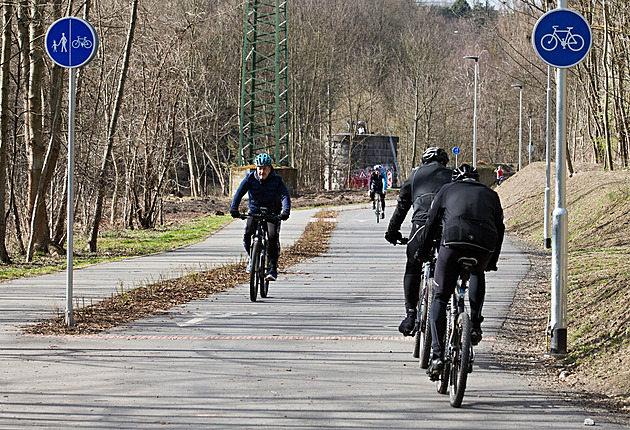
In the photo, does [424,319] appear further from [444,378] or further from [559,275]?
[559,275]

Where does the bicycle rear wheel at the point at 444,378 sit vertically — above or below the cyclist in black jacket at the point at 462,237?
below

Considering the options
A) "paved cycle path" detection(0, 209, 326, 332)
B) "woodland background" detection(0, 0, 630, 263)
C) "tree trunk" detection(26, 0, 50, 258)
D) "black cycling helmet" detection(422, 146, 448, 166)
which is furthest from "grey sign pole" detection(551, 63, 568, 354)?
"tree trunk" detection(26, 0, 50, 258)

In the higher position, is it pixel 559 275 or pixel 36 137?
pixel 36 137

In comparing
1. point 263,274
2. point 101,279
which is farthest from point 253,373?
point 101,279

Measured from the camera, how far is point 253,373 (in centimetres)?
671

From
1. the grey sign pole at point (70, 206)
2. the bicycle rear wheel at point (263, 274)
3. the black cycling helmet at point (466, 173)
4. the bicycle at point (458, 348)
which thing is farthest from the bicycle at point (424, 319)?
the bicycle rear wheel at point (263, 274)

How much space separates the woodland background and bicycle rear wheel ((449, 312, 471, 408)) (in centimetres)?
978

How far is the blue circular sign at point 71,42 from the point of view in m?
8.63

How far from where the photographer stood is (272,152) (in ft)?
170

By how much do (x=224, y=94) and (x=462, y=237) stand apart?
51967 mm

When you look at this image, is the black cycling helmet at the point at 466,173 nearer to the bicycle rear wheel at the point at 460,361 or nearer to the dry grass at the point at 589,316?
the bicycle rear wheel at the point at 460,361

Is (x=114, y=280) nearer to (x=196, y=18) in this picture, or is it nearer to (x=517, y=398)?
(x=517, y=398)

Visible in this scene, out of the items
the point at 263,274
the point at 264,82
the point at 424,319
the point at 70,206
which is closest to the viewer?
the point at 424,319

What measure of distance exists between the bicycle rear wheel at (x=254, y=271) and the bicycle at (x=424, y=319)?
13.4 feet
